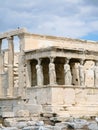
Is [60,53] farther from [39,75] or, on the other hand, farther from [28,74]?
[28,74]

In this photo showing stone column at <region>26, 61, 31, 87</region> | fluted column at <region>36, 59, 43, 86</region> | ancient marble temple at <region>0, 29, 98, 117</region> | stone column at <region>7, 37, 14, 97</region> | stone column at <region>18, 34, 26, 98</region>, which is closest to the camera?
ancient marble temple at <region>0, 29, 98, 117</region>

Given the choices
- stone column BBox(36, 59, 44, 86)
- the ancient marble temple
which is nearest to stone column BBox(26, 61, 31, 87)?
the ancient marble temple

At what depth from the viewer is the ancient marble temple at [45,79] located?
2941cm

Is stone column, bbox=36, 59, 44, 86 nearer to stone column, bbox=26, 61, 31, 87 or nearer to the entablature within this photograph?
the entablature

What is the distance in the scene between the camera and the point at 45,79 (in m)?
32.6

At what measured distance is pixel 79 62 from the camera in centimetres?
3178

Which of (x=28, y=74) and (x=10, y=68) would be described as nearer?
(x=28, y=74)

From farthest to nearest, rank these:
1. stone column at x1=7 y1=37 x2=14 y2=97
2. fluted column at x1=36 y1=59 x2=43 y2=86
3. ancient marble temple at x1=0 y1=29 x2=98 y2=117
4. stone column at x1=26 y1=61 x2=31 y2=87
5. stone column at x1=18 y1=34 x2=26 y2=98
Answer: stone column at x1=7 y1=37 x2=14 y2=97 → stone column at x1=18 y1=34 x2=26 y2=98 → stone column at x1=26 y1=61 x2=31 y2=87 → fluted column at x1=36 y1=59 x2=43 y2=86 → ancient marble temple at x1=0 y1=29 x2=98 y2=117

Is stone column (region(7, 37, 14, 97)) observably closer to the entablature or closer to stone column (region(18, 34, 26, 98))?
stone column (region(18, 34, 26, 98))

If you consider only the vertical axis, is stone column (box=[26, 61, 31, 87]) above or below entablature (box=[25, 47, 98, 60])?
below

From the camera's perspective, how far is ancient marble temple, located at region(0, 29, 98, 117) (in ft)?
96.5

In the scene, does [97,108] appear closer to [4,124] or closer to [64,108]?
[64,108]

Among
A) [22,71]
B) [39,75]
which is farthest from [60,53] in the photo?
[22,71]

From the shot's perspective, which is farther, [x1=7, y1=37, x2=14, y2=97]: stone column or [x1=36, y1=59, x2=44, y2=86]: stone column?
[x1=7, y1=37, x2=14, y2=97]: stone column
